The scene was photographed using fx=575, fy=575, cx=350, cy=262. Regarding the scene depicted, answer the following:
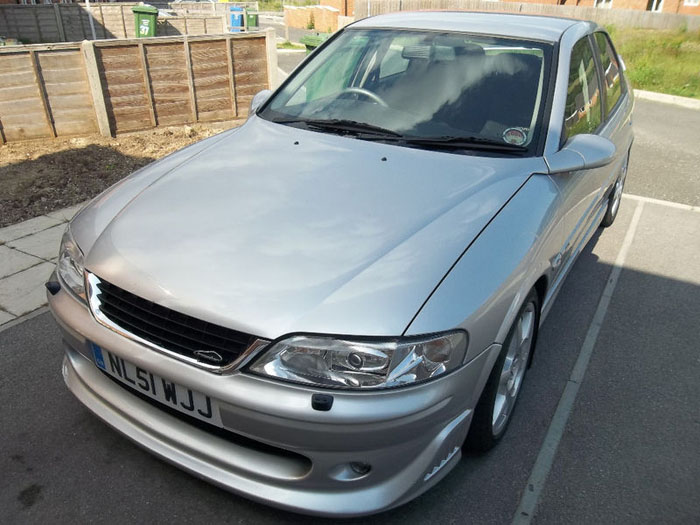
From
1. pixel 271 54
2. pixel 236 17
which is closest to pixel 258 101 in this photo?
pixel 271 54

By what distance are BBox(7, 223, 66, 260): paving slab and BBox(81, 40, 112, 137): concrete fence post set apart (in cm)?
326

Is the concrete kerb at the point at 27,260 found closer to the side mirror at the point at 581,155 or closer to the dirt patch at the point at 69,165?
the dirt patch at the point at 69,165

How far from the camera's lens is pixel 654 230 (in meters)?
5.34

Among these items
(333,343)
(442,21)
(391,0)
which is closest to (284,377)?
(333,343)

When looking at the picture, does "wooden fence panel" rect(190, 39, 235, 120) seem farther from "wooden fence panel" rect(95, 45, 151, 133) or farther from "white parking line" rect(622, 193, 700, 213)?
"white parking line" rect(622, 193, 700, 213)

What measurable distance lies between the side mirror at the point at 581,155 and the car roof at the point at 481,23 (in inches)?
28.1

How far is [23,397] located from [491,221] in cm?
244

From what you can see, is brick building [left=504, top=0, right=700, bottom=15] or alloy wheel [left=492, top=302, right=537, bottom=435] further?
brick building [left=504, top=0, right=700, bottom=15]

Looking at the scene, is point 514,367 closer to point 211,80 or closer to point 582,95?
point 582,95

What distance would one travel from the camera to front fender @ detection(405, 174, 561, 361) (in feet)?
6.43

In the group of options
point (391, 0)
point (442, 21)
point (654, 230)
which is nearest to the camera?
point (442, 21)

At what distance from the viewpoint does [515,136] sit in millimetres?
2854

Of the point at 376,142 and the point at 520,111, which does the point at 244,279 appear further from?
the point at 520,111

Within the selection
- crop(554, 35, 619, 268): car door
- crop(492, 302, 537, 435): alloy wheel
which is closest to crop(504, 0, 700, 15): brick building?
crop(554, 35, 619, 268): car door
